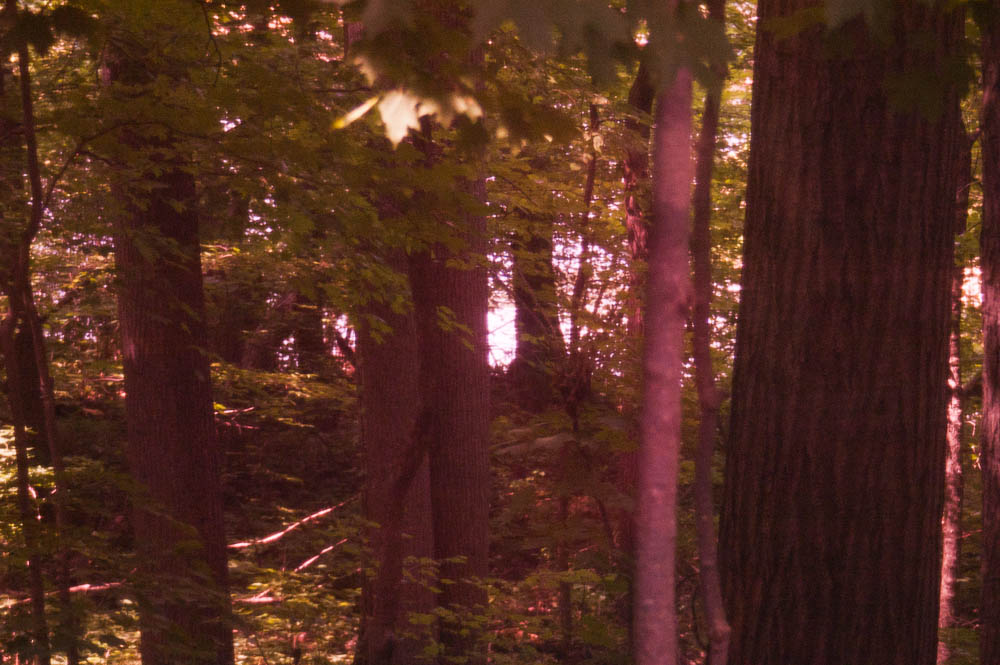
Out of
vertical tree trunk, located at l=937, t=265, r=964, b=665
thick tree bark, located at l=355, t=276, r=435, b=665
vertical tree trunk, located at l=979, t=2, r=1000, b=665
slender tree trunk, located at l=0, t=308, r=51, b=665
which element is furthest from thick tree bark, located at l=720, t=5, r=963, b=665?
vertical tree trunk, located at l=937, t=265, r=964, b=665

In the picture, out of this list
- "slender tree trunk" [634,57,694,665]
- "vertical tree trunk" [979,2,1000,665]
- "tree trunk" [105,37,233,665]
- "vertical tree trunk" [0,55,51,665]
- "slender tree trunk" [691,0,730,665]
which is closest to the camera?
"slender tree trunk" [634,57,694,665]

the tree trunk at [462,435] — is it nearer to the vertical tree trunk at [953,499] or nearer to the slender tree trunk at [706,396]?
the slender tree trunk at [706,396]

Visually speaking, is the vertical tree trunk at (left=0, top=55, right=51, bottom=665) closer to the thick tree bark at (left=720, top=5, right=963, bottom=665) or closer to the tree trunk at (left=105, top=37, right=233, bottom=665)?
the tree trunk at (left=105, top=37, right=233, bottom=665)

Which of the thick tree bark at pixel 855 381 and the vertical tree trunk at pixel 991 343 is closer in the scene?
the thick tree bark at pixel 855 381

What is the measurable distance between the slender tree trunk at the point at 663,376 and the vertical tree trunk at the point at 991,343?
346 cm

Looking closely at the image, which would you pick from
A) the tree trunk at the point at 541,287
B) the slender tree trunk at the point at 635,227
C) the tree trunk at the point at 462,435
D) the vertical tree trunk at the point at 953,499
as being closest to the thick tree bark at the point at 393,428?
the tree trunk at the point at 462,435

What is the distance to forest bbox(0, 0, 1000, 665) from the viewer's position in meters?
2.25

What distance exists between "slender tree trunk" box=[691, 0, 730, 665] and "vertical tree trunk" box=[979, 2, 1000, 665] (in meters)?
2.92

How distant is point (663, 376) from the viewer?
5.67 feet

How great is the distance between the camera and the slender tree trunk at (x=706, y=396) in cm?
221

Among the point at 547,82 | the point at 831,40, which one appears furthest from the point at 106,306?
the point at 831,40

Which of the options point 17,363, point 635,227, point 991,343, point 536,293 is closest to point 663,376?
point 17,363

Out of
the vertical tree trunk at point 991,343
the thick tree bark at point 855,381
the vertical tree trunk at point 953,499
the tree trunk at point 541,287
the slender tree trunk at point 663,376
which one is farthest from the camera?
the vertical tree trunk at point 953,499

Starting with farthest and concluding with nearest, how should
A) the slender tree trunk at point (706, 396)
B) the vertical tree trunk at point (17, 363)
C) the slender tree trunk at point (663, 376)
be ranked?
the vertical tree trunk at point (17, 363)
the slender tree trunk at point (706, 396)
the slender tree trunk at point (663, 376)
